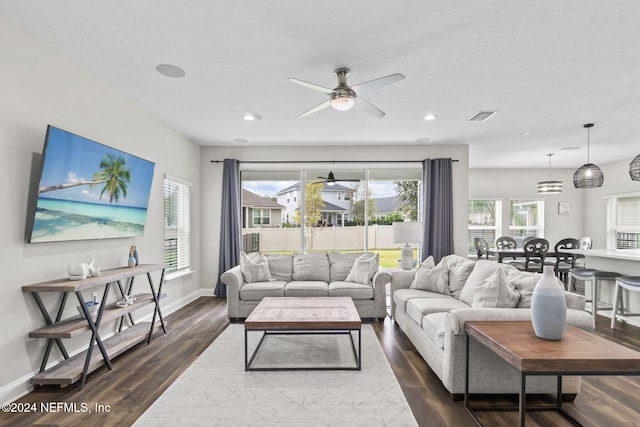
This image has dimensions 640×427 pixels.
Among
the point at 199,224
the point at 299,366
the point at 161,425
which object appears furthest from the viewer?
the point at 199,224

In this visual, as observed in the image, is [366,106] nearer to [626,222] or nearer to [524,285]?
[524,285]

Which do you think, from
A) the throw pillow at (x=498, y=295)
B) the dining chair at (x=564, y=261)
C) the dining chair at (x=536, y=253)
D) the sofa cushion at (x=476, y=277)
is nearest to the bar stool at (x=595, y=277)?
the dining chair at (x=564, y=261)

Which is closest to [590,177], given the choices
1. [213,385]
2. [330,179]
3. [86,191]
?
[330,179]

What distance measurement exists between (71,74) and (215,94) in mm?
1311

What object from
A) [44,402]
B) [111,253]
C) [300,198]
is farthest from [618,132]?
[44,402]

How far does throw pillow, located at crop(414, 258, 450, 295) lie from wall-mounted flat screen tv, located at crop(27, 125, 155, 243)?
358 centimetres

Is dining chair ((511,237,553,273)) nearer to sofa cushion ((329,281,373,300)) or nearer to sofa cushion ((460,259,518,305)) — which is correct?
sofa cushion ((460,259,518,305))

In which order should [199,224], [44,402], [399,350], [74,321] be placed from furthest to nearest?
1. [199,224]
2. [399,350]
3. [74,321]
4. [44,402]

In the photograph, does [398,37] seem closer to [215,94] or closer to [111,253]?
[215,94]

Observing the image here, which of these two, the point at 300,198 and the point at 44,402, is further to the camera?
the point at 300,198

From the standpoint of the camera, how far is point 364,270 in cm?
489

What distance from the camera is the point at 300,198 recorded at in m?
6.44

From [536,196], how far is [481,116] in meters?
5.86

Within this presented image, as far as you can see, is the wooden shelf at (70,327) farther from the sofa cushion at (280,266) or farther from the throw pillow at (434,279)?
the throw pillow at (434,279)
